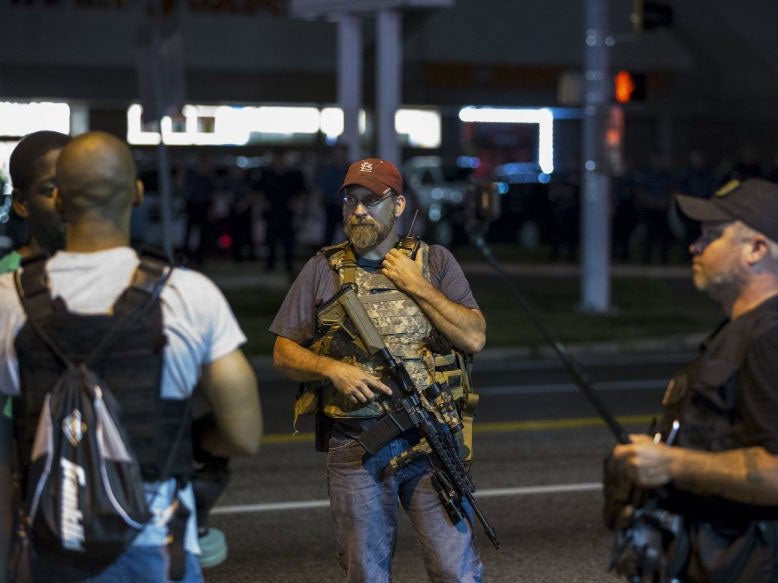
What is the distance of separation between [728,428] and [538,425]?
7.86m

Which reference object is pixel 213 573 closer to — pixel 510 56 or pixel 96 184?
pixel 96 184

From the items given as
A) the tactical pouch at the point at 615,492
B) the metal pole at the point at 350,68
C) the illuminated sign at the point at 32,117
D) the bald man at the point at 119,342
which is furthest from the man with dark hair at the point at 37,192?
the illuminated sign at the point at 32,117

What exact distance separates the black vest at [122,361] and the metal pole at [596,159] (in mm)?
15366

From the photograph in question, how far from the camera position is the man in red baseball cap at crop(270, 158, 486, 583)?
4.87 meters

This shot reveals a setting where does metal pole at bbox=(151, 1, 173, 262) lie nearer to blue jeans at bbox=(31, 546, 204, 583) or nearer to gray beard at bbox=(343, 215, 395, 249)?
gray beard at bbox=(343, 215, 395, 249)

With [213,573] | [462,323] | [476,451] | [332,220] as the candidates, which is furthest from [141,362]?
[332,220]

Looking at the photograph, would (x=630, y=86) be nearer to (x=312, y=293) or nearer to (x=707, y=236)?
(x=312, y=293)

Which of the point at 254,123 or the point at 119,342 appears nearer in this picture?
the point at 119,342

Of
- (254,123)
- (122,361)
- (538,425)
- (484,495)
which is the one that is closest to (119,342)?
(122,361)

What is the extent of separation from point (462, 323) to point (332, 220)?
65.1ft

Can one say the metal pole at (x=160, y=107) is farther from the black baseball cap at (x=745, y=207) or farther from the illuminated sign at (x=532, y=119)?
the illuminated sign at (x=532, y=119)

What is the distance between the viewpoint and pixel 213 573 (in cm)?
717

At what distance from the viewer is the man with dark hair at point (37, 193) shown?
4464 millimetres

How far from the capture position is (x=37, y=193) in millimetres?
4570
